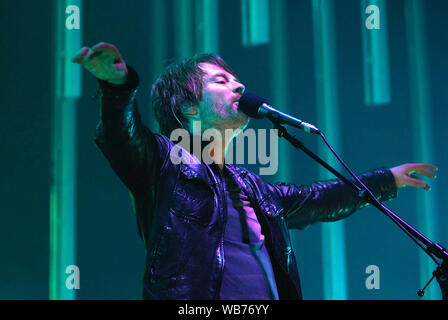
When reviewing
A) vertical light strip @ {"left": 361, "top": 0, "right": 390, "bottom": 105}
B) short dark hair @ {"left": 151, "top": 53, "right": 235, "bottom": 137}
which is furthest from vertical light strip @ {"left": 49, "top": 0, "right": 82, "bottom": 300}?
vertical light strip @ {"left": 361, "top": 0, "right": 390, "bottom": 105}

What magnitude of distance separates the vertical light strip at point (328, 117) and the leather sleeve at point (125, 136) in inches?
48.7

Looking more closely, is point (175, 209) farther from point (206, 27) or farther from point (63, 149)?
point (206, 27)

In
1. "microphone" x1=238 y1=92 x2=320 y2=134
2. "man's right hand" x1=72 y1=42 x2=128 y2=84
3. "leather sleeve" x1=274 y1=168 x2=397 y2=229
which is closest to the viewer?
"man's right hand" x1=72 y1=42 x2=128 y2=84

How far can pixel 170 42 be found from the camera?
2.28m

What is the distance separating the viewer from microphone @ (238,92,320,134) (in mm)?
1420

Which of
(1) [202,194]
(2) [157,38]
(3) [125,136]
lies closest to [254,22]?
(2) [157,38]

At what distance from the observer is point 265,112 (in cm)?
148

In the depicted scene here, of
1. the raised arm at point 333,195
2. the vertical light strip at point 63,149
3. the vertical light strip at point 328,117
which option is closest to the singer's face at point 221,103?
the raised arm at point 333,195

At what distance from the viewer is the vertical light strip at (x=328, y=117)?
237cm

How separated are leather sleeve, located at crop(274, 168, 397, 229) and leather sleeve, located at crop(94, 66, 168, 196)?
22.1 inches

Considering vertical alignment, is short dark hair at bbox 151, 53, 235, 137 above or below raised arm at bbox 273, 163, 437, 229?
above

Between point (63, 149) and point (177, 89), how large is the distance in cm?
59

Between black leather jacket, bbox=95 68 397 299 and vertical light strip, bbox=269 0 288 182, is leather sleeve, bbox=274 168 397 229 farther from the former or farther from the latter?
vertical light strip, bbox=269 0 288 182

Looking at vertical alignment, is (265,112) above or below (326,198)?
above
